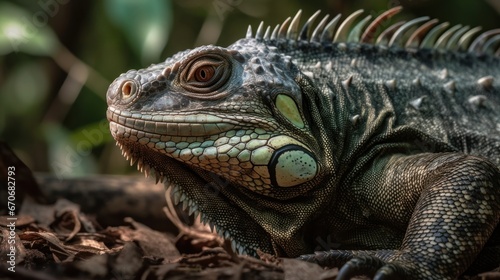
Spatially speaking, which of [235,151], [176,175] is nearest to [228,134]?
[235,151]

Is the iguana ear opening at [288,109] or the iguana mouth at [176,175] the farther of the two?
the iguana mouth at [176,175]

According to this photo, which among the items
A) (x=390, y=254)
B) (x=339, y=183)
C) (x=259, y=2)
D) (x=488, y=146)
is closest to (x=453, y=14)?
(x=259, y=2)

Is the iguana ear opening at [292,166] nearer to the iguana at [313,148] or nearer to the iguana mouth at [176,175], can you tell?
the iguana at [313,148]

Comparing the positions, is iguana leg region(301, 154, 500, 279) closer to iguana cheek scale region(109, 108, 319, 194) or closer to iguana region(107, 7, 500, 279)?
iguana region(107, 7, 500, 279)

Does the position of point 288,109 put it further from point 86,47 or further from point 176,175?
point 86,47

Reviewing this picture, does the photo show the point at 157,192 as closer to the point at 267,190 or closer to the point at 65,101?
the point at 267,190

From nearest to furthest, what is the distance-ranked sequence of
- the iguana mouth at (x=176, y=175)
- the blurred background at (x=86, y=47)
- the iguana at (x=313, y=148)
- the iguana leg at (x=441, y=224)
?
the iguana leg at (x=441, y=224) < the iguana at (x=313, y=148) < the iguana mouth at (x=176, y=175) < the blurred background at (x=86, y=47)

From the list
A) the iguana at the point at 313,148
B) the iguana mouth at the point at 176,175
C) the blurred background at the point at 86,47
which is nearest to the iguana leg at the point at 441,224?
the iguana at the point at 313,148
